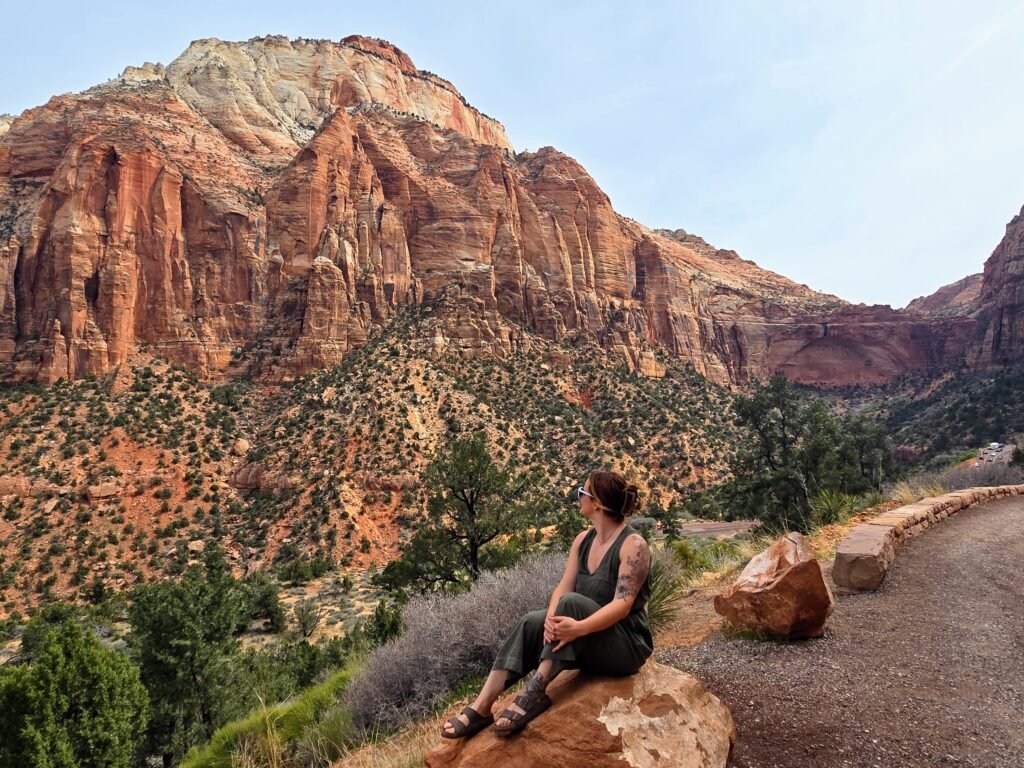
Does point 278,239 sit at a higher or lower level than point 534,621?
higher

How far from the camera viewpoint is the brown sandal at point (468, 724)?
3.33 meters

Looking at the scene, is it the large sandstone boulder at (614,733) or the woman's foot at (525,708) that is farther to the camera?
the woman's foot at (525,708)

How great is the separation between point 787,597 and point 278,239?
5875 cm

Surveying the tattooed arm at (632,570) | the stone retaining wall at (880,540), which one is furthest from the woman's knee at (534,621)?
the stone retaining wall at (880,540)

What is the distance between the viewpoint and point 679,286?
78.8 m

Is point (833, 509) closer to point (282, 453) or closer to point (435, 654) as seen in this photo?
point (435, 654)

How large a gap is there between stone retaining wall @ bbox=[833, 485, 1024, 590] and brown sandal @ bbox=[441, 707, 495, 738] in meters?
5.59

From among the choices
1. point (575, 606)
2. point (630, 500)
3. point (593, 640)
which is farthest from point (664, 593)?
point (575, 606)

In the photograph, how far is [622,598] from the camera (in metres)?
3.24

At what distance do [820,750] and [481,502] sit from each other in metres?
13.9

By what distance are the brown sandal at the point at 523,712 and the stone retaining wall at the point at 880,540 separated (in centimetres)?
545

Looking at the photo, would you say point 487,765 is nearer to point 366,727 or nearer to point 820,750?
point 820,750

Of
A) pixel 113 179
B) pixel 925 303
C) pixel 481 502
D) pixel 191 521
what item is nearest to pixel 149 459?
pixel 191 521

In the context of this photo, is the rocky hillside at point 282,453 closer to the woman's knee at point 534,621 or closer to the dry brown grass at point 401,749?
the dry brown grass at point 401,749
